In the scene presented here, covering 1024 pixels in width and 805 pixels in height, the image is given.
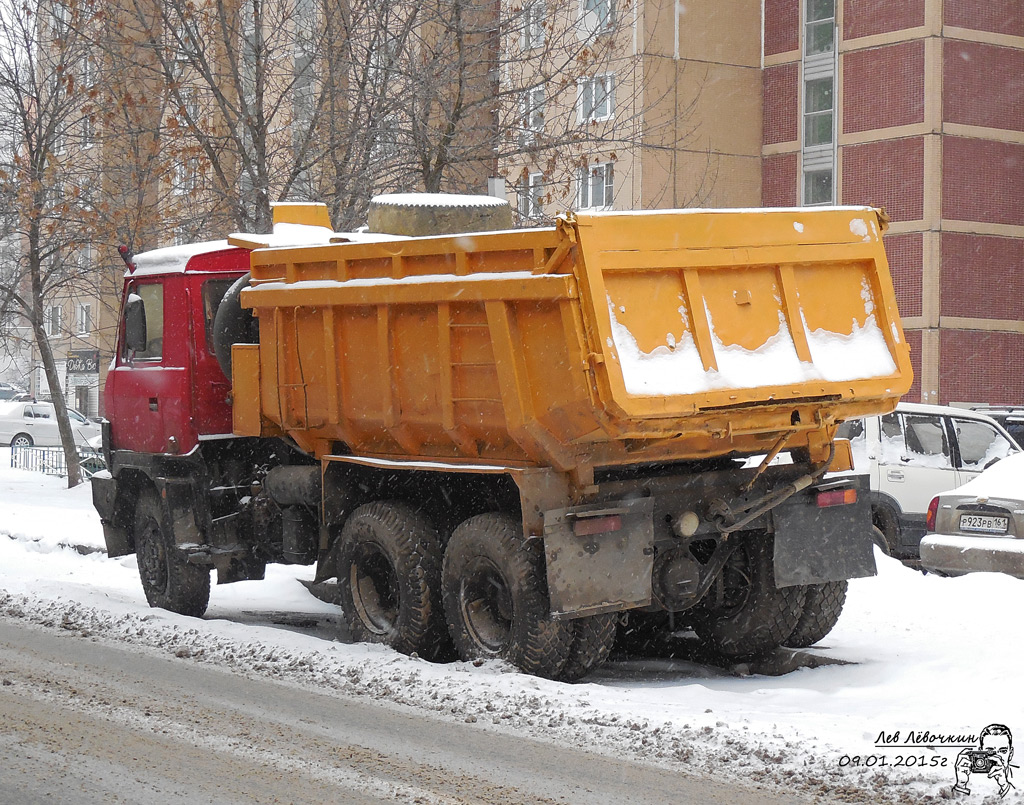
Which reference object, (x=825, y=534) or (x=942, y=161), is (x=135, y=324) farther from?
(x=942, y=161)

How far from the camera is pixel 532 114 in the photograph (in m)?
15.8

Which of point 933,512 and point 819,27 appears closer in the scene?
point 933,512

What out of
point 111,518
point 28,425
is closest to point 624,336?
point 111,518

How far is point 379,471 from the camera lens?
8.87 meters

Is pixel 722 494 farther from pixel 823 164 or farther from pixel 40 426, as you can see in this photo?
pixel 40 426

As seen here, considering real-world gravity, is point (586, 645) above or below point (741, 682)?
above

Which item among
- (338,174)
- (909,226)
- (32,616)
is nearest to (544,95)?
(338,174)

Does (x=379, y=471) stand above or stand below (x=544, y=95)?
below

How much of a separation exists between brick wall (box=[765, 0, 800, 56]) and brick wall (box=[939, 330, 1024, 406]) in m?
8.94

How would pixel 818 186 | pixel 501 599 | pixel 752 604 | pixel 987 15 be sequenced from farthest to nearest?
1. pixel 818 186
2. pixel 987 15
3. pixel 752 604
4. pixel 501 599

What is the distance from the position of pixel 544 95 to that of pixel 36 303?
10.7 meters

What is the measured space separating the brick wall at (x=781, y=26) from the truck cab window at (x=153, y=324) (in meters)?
28.3

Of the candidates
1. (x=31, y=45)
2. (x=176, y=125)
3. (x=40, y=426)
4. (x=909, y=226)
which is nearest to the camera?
(x=176, y=125)

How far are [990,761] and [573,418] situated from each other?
2.64 m
